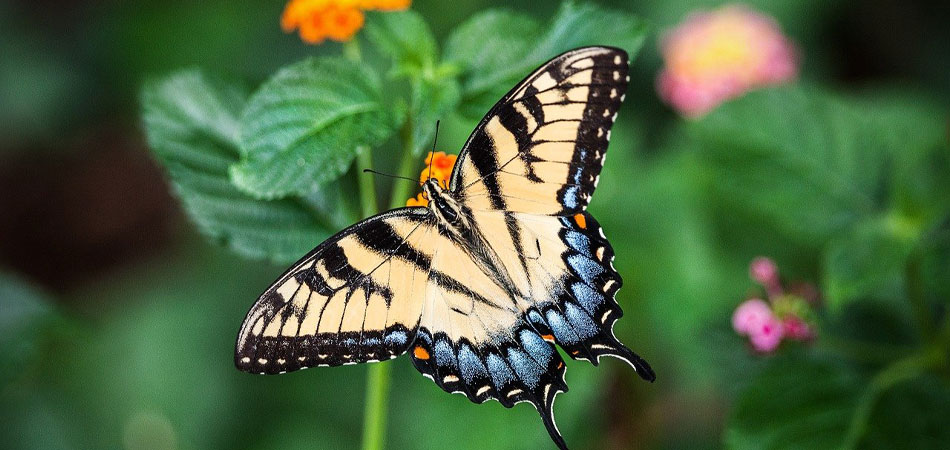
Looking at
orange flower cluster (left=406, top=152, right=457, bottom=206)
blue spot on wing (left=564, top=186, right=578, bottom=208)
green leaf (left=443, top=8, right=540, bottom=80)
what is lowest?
blue spot on wing (left=564, top=186, right=578, bottom=208)

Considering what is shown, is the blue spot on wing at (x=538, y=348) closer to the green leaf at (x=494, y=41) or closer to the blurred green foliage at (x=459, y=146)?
the blurred green foliage at (x=459, y=146)

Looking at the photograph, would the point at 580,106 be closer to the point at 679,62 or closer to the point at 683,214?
the point at 683,214

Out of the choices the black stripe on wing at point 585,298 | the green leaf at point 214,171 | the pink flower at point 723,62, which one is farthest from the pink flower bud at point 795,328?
the pink flower at point 723,62

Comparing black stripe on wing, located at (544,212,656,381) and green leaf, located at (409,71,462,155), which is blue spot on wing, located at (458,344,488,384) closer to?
black stripe on wing, located at (544,212,656,381)

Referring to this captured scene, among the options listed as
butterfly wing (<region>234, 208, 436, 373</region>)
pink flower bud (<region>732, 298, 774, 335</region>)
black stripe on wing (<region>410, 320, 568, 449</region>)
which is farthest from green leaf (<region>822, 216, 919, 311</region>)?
butterfly wing (<region>234, 208, 436, 373</region>)

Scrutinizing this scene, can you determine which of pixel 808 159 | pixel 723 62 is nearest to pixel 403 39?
pixel 808 159

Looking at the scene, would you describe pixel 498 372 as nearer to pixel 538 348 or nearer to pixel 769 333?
pixel 538 348
